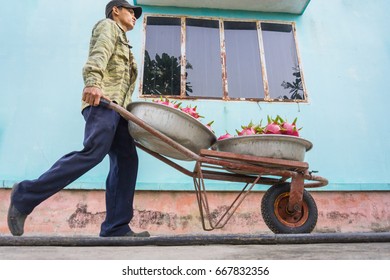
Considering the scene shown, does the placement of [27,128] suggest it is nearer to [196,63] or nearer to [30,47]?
[30,47]

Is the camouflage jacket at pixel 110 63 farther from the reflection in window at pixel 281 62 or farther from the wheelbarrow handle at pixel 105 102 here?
the reflection in window at pixel 281 62

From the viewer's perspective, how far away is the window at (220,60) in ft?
15.5

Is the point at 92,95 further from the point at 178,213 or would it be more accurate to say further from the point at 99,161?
the point at 178,213

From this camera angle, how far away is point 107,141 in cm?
233

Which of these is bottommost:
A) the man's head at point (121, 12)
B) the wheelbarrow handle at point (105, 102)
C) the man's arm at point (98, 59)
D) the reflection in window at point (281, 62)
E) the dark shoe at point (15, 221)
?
the dark shoe at point (15, 221)

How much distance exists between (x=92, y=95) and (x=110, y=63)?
508 mm

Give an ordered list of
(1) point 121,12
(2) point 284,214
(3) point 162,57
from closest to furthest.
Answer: (2) point 284,214 < (1) point 121,12 < (3) point 162,57

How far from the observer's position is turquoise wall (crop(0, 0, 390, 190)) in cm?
414

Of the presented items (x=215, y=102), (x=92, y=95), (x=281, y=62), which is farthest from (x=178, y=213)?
(x=281, y=62)

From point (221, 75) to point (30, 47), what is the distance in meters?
2.61

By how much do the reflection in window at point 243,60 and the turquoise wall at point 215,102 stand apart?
180 millimetres

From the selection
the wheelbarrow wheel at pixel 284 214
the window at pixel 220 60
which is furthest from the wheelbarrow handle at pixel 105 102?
the window at pixel 220 60

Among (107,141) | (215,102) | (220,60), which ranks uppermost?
(220,60)

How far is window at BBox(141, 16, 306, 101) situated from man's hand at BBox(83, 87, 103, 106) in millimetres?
2248
